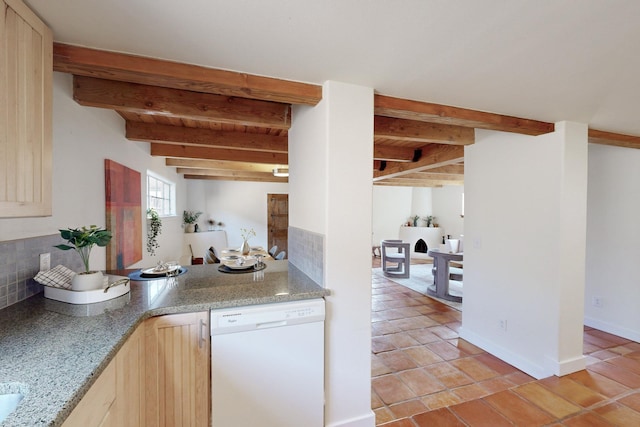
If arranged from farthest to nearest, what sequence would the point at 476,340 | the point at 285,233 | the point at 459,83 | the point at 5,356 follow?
the point at 285,233 < the point at 476,340 < the point at 459,83 < the point at 5,356

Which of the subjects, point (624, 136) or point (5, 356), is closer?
point (5, 356)

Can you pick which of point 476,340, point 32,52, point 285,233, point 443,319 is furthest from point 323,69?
point 285,233

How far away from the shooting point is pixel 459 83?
1.70 m

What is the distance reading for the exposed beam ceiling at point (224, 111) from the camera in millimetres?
1452

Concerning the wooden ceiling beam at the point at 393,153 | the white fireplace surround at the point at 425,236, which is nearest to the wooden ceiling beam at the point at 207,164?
the wooden ceiling beam at the point at 393,153

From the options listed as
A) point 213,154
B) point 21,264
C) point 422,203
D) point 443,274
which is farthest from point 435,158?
point 422,203

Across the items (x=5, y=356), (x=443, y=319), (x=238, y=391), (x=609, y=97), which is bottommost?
(x=443, y=319)

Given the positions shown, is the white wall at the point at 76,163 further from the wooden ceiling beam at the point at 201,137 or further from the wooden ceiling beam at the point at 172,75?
the wooden ceiling beam at the point at 172,75

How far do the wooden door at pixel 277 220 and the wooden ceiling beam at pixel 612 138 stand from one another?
5965mm

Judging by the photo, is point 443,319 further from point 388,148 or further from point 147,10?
point 147,10

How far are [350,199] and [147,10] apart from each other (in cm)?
130

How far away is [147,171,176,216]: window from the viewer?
3.92 metres

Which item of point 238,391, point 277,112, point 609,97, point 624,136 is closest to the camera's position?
point 238,391

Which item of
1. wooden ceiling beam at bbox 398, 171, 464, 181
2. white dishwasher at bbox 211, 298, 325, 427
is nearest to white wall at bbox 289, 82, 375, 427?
white dishwasher at bbox 211, 298, 325, 427
